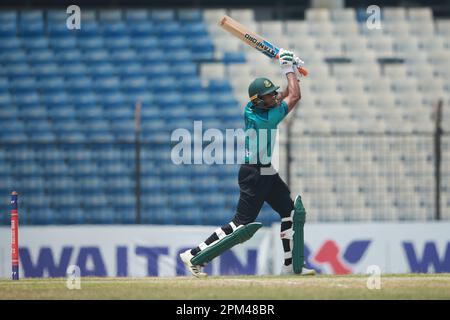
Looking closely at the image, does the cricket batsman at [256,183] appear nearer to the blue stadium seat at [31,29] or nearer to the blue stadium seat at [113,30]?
the blue stadium seat at [113,30]

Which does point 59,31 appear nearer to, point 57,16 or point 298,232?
point 57,16

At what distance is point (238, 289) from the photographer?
37.8 ft

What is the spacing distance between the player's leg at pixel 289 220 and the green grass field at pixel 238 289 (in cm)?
42

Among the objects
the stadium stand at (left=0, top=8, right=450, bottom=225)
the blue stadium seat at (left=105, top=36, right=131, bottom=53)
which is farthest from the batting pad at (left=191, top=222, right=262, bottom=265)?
the blue stadium seat at (left=105, top=36, right=131, bottom=53)

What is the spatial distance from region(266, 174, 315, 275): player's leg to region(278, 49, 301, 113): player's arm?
35.1 inches

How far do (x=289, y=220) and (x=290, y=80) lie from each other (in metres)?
1.67

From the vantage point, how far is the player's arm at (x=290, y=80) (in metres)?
12.8

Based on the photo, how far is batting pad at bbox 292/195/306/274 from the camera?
42.8ft

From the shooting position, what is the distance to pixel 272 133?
1270cm

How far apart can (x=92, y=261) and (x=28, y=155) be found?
342 centimetres

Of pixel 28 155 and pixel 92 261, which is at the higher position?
pixel 28 155

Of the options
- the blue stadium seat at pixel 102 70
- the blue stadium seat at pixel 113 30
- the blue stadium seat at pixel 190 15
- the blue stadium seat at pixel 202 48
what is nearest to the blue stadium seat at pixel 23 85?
the blue stadium seat at pixel 102 70

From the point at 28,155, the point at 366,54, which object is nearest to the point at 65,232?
the point at 28,155
